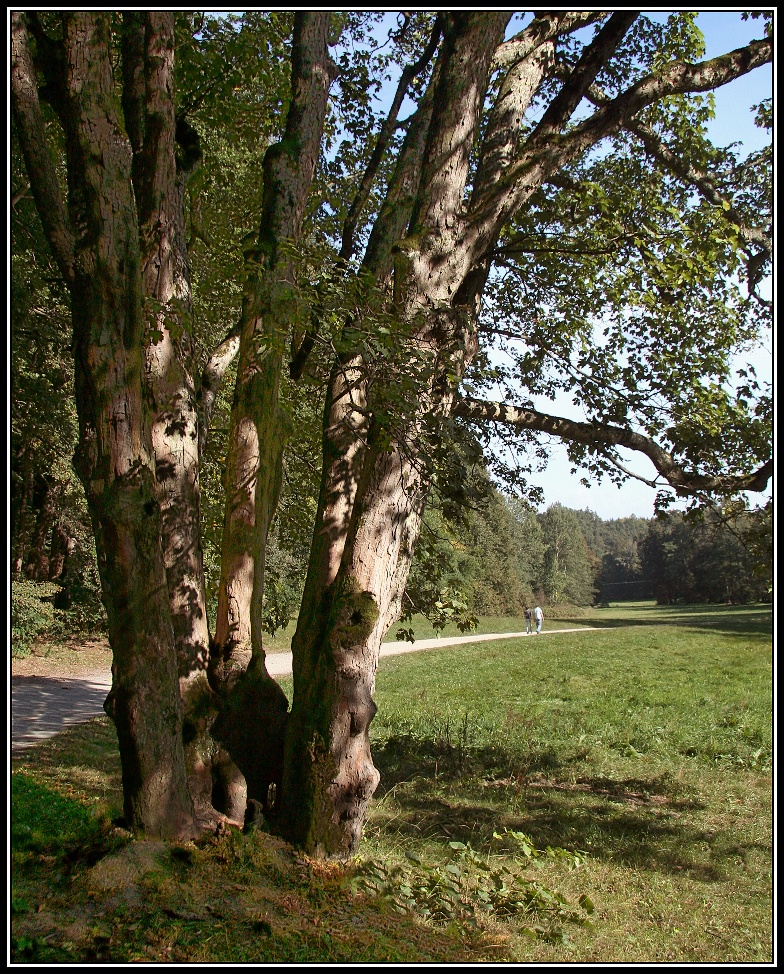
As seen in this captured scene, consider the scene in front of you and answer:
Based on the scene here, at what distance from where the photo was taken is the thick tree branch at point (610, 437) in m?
7.41

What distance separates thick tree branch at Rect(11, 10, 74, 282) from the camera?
420 cm

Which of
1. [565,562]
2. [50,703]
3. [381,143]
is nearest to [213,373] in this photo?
[381,143]

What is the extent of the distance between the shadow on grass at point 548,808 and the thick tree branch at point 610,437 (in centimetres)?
354

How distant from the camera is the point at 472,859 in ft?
19.5

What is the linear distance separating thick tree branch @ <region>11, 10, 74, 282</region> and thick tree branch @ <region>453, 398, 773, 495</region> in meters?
3.99

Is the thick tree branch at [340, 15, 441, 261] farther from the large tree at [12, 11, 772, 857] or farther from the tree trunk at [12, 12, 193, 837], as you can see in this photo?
the tree trunk at [12, 12, 193, 837]

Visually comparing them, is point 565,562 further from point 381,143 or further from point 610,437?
point 381,143

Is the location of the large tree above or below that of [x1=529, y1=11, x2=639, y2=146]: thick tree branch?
below

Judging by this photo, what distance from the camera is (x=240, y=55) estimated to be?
8750 mm

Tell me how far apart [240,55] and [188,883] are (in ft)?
28.5

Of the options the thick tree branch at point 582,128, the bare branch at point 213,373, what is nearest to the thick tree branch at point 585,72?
the thick tree branch at point 582,128

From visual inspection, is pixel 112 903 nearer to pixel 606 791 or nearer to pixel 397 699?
pixel 606 791

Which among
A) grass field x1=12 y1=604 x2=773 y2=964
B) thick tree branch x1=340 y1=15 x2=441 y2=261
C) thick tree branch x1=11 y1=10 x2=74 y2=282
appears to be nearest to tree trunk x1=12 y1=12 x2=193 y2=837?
thick tree branch x1=11 y1=10 x2=74 y2=282

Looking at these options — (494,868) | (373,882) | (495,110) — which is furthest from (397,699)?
(495,110)
